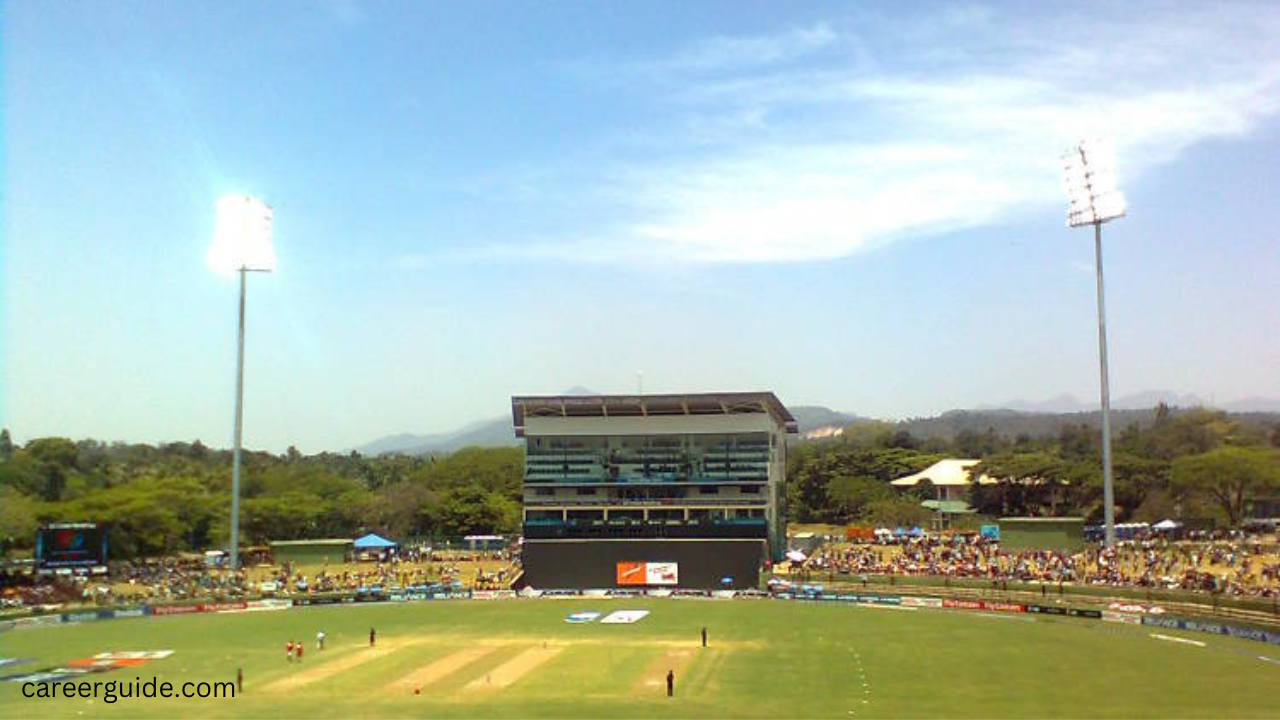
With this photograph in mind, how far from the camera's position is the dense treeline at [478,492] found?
100188mm

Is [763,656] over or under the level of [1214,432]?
under

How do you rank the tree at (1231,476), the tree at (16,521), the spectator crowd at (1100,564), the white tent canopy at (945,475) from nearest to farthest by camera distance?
the spectator crowd at (1100,564), the tree at (16,521), the tree at (1231,476), the white tent canopy at (945,475)

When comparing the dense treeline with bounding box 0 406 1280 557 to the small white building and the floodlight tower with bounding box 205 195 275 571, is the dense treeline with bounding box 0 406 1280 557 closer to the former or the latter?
the small white building

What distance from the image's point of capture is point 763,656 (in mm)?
49500

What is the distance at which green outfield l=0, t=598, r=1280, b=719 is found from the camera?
38469mm

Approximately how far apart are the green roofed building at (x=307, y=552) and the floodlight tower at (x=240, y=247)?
14802 mm

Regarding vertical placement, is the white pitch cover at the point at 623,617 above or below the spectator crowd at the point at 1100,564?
below

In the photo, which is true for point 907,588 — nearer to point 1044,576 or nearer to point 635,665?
point 1044,576

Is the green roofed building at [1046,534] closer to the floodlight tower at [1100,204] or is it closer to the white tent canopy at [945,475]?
the floodlight tower at [1100,204]

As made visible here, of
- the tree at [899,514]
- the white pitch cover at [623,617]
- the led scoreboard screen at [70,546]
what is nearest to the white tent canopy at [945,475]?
the tree at [899,514]

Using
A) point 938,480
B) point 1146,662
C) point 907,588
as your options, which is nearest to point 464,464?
point 938,480

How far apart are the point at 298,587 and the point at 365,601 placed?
6829 mm

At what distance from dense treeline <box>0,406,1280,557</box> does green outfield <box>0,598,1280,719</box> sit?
1506 inches

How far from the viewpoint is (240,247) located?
79312mm
